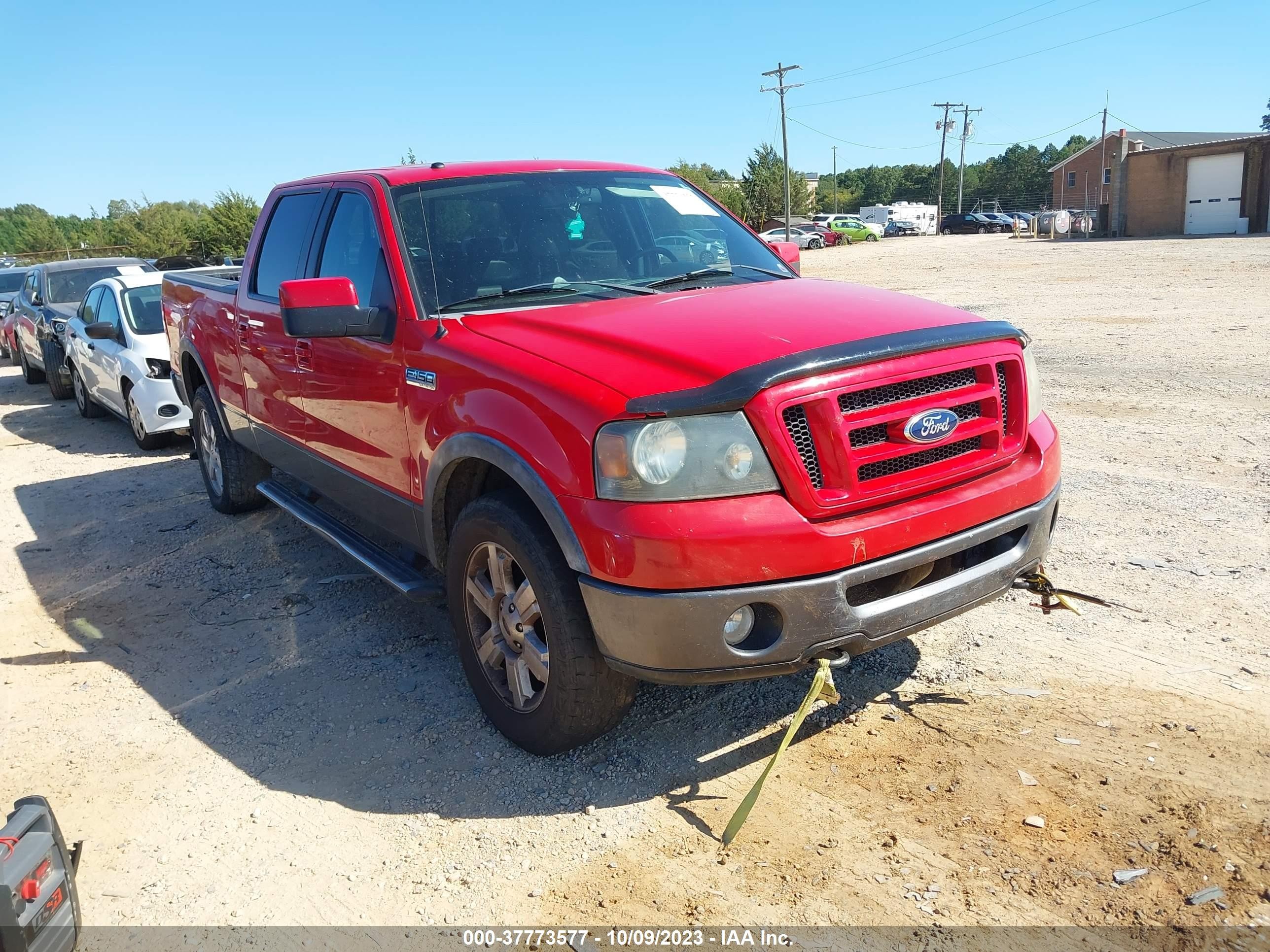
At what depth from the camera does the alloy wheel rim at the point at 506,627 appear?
10.6 feet

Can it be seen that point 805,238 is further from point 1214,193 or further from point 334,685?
point 334,685

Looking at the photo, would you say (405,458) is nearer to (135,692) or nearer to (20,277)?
(135,692)

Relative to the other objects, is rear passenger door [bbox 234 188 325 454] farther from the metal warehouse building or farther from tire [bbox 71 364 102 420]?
the metal warehouse building

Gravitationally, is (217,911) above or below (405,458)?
below

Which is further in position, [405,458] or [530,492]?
[405,458]

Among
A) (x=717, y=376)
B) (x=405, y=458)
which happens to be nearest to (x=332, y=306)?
(x=405, y=458)

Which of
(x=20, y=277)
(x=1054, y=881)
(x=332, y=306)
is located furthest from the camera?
(x=20, y=277)

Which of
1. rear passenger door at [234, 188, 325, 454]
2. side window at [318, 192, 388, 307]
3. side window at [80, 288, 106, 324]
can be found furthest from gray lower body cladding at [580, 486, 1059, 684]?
side window at [80, 288, 106, 324]

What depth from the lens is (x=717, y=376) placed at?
9.16ft

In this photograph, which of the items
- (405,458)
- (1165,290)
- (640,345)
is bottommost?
(1165,290)

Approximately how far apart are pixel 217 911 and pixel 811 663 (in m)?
1.87

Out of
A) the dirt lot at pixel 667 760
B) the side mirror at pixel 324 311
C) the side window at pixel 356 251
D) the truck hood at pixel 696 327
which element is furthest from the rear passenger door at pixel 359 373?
the dirt lot at pixel 667 760

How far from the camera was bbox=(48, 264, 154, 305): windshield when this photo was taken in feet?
45.4

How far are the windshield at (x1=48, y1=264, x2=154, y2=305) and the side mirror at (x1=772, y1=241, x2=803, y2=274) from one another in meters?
11.8
